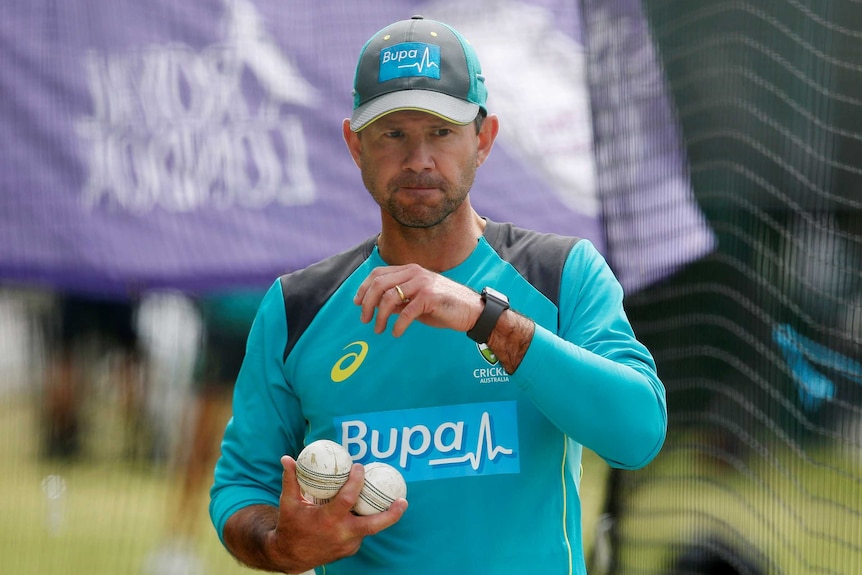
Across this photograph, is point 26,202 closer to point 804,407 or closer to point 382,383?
point 382,383

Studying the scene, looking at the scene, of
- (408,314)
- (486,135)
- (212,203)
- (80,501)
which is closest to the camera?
(408,314)

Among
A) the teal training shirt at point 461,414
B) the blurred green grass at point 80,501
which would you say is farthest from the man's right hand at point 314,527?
the blurred green grass at point 80,501

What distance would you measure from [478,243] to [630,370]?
0.51 meters

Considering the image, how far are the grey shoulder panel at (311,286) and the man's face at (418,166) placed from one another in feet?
0.67

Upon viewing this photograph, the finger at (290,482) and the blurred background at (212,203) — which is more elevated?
the blurred background at (212,203)

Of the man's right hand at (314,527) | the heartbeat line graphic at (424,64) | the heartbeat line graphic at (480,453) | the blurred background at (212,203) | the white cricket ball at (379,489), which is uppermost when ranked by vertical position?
the blurred background at (212,203)

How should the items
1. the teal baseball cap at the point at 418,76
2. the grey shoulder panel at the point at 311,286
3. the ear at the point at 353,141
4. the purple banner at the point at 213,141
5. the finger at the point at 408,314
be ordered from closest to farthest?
1. the finger at the point at 408,314
2. the teal baseball cap at the point at 418,76
3. the grey shoulder panel at the point at 311,286
4. the ear at the point at 353,141
5. the purple banner at the point at 213,141

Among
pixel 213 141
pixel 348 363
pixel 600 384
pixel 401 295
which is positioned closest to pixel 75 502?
pixel 213 141

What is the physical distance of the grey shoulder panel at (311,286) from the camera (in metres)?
2.48

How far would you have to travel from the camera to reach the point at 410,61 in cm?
238

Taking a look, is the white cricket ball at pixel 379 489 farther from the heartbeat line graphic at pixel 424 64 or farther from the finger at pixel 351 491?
the heartbeat line graphic at pixel 424 64

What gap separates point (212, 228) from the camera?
479cm

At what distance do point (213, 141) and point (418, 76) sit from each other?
2.62m

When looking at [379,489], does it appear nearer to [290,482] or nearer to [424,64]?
[290,482]
